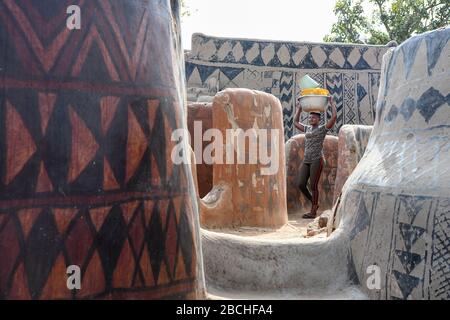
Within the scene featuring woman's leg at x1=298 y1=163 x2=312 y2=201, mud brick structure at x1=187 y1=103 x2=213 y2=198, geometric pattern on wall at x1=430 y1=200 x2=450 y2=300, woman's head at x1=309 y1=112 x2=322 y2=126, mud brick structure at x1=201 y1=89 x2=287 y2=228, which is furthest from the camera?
woman's leg at x1=298 y1=163 x2=312 y2=201

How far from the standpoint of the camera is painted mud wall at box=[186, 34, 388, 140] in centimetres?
1094

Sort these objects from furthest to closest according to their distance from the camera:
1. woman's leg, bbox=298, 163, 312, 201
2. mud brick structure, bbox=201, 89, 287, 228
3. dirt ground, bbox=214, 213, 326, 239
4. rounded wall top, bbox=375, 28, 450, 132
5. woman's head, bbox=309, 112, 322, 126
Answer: woman's leg, bbox=298, 163, 312, 201
woman's head, bbox=309, 112, 322, 126
mud brick structure, bbox=201, 89, 287, 228
dirt ground, bbox=214, 213, 326, 239
rounded wall top, bbox=375, 28, 450, 132

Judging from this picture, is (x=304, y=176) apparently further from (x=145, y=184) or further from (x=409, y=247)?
(x=145, y=184)

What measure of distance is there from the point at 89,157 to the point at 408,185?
1311 millimetres

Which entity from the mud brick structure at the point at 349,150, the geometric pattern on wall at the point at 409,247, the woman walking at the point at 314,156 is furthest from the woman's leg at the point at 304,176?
the geometric pattern on wall at the point at 409,247

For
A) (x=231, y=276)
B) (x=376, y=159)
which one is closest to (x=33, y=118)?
(x=231, y=276)

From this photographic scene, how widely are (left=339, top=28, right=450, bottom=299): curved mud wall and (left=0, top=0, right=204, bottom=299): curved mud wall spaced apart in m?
0.95

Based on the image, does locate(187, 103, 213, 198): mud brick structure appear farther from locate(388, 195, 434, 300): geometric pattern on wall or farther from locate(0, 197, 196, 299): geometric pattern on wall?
locate(0, 197, 196, 299): geometric pattern on wall

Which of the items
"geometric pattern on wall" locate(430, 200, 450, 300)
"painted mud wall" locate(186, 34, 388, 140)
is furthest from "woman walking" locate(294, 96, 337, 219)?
"geometric pattern on wall" locate(430, 200, 450, 300)

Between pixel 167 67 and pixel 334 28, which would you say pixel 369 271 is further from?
pixel 334 28

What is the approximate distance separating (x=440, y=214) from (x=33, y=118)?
1.43 m

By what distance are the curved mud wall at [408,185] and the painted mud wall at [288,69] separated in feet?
27.3

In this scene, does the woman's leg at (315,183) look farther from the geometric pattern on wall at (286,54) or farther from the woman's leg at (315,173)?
the geometric pattern on wall at (286,54)

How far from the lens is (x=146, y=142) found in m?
1.41
